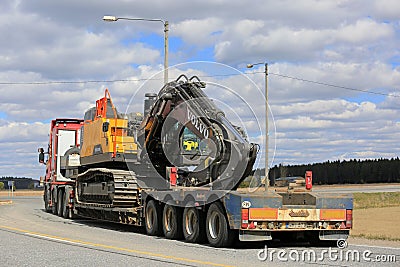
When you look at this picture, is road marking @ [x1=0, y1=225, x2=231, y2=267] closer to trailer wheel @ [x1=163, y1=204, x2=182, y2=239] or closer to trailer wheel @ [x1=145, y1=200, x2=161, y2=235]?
trailer wheel @ [x1=163, y1=204, x2=182, y2=239]

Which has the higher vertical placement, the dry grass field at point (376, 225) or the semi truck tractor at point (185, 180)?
the semi truck tractor at point (185, 180)

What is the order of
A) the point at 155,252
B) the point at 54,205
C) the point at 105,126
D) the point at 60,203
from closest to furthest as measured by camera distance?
the point at 155,252, the point at 105,126, the point at 60,203, the point at 54,205

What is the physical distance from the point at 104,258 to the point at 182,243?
3631mm

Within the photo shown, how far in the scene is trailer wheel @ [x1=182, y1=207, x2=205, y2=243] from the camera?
16.3m

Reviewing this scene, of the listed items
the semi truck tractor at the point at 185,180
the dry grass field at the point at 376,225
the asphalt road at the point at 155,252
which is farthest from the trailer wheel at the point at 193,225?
the dry grass field at the point at 376,225

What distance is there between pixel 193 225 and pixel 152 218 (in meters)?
2.45

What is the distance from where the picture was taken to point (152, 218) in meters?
18.9

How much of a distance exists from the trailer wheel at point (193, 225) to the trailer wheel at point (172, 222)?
1.15 feet

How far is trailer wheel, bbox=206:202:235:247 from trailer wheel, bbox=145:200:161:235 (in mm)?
2808

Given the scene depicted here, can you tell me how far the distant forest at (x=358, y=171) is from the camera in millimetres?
105062

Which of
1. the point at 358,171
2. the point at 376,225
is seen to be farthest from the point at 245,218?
the point at 358,171

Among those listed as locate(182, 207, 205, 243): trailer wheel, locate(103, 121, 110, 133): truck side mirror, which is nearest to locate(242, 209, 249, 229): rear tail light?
locate(182, 207, 205, 243): trailer wheel

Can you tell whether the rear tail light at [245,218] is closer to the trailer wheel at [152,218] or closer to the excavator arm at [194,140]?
the excavator arm at [194,140]

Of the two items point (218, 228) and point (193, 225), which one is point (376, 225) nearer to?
point (193, 225)
